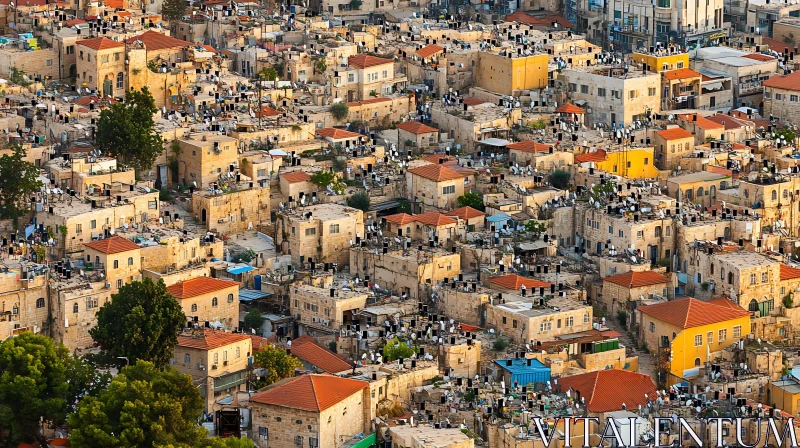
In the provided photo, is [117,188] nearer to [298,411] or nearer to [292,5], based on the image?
[298,411]

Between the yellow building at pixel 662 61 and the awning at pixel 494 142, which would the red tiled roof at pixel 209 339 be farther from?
the yellow building at pixel 662 61

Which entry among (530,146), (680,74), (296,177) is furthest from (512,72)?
(296,177)

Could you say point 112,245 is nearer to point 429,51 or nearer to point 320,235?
A: point 320,235

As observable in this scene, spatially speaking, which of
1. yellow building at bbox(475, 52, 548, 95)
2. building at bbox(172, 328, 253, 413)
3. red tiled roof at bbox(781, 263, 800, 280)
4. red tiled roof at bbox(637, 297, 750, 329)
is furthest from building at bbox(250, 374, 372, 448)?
yellow building at bbox(475, 52, 548, 95)

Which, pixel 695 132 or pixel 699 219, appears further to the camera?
pixel 695 132

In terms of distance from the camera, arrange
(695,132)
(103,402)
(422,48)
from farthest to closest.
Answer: (422,48), (695,132), (103,402)

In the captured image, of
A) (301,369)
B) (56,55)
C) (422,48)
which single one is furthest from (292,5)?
(301,369)

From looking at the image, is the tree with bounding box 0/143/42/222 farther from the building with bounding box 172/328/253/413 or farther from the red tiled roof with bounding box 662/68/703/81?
the red tiled roof with bounding box 662/68/703/81

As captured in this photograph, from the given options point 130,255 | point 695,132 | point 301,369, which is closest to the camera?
point 301,369
